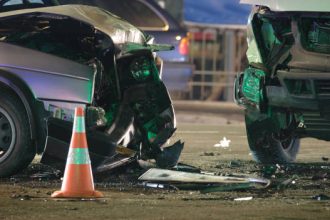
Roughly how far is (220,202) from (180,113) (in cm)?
1194

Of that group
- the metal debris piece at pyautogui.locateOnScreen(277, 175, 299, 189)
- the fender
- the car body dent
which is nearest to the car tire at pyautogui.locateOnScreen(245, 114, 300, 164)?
the metal debris piece at pyautogui.locateOnScreen(277, 175, 299, 189)

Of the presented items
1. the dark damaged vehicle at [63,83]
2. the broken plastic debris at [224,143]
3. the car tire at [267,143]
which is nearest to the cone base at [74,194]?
the dark damaged vehicle at [63,83]

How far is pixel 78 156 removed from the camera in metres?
7.41

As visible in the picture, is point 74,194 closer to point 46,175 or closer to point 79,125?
point 79,125

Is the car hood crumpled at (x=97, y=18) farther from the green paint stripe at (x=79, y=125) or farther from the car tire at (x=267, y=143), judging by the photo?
the car tire at (x=267, y=143)

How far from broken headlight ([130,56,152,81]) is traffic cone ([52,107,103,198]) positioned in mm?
1660

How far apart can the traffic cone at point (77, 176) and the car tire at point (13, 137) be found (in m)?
0.86

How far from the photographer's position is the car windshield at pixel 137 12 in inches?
645

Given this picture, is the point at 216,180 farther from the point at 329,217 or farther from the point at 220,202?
the point at 329,217

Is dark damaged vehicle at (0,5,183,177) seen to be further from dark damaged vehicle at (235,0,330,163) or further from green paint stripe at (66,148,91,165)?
dark damaged vehicle at (235,0,330,163)

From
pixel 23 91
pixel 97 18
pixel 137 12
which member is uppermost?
pixel 137 12

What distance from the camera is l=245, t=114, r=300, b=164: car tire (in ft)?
32.2

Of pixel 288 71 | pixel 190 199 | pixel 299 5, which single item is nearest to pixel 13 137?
pixel 190 199

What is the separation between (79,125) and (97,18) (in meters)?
1.48
